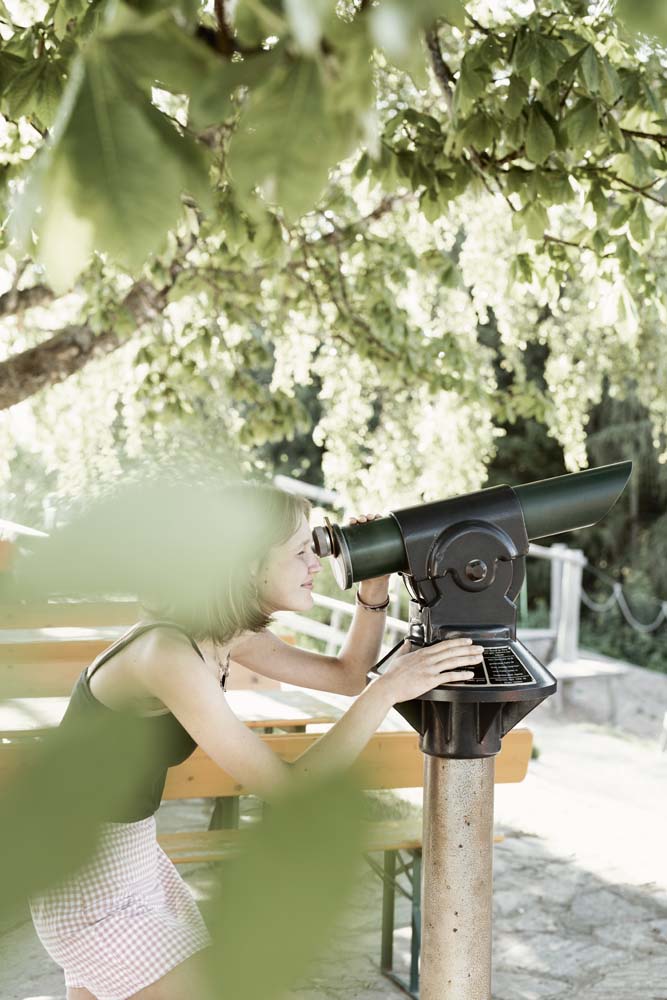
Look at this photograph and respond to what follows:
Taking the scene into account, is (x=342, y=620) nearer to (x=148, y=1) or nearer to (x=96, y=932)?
(x=96, y=932)

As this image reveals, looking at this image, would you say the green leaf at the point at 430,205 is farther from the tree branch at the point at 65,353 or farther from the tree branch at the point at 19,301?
the tree branch at the point at 65,353

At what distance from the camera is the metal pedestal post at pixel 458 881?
1.60 metres

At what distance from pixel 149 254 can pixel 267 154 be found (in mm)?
61

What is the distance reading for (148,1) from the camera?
415 mm

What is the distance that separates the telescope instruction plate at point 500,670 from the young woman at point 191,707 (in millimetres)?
26

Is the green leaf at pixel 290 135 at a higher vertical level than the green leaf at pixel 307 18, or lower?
lower

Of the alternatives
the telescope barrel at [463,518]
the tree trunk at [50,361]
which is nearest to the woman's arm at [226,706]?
the telescope barrel at [463,518]

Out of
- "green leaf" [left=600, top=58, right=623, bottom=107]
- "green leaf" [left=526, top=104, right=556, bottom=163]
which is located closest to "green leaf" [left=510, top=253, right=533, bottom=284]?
"green leaf" [left=526, top=104, right=556, bottom=163]

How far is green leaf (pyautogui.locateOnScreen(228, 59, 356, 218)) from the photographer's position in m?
0.41

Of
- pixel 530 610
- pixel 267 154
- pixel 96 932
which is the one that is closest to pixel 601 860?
pixel 96 932

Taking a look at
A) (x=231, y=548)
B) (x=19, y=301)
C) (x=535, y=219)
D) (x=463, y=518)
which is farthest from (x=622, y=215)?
(x=19, y=301)

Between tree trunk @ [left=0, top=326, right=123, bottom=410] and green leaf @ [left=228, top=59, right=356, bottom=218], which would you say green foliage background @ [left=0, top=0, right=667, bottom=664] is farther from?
Result: tree trunk @ [left=0, top=326, right=123, bottom=410]

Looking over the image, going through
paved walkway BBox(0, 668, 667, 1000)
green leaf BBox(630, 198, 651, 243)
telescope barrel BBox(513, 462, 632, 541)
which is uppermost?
green leaf BBox(630, 198, 651, 243)

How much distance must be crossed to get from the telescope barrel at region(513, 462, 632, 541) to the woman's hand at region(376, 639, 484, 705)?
0.70ft
